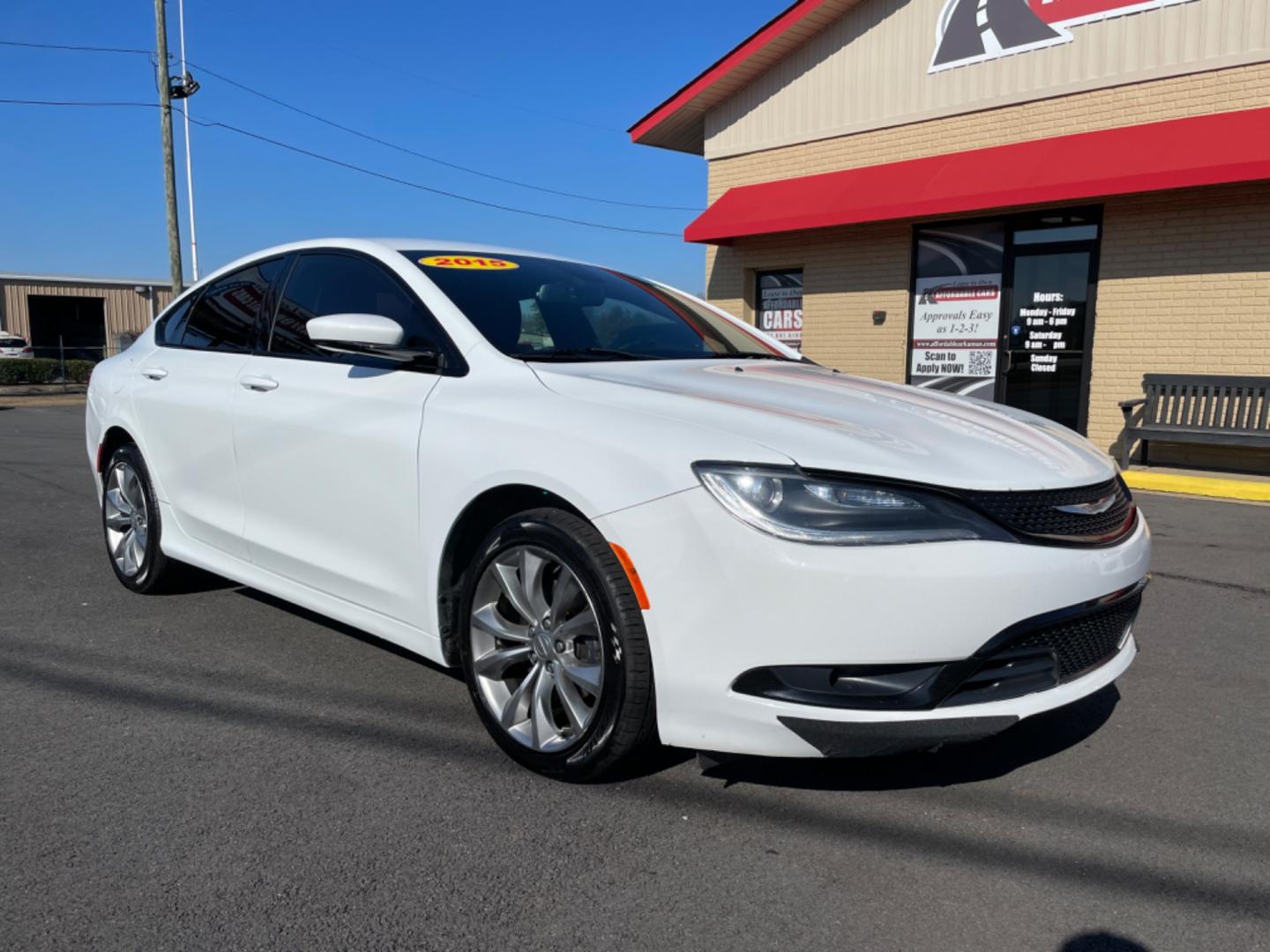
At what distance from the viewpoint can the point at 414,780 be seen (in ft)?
9.22

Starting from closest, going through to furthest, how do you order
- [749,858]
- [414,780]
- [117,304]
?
1. [749,858]
2. [414,780]
3. [117,304]

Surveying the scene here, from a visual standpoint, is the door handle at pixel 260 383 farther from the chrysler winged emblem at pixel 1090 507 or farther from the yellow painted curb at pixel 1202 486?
the yellow painted curb at pixel 1202 486

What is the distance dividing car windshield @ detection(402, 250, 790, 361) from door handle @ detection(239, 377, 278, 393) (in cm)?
74

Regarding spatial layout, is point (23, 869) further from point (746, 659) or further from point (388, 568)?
point (746, 659)

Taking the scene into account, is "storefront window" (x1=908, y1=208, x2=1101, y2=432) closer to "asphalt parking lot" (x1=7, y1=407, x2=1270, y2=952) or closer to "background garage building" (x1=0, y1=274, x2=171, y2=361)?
"asphalt parking lot" (x1=7, y1=407, x2=1270, y2=952)

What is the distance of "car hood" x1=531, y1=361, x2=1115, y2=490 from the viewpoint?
241 cm

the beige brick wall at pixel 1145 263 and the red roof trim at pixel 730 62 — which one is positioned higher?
the red roof trim at pixel 730 62

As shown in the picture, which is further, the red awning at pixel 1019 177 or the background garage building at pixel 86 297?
the background garage building at pixel 86 297

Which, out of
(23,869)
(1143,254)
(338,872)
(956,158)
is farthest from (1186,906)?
(956,158)

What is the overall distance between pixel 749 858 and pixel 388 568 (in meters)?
1.46

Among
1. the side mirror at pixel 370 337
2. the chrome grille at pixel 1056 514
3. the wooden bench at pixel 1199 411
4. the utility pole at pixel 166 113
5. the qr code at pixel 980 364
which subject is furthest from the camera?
the utility pole at pixel 166 113

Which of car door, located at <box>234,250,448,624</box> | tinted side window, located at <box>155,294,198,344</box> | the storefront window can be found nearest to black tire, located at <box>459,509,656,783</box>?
car door, located at <box>234,250,448,624</box>

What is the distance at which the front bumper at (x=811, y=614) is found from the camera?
2.27 m

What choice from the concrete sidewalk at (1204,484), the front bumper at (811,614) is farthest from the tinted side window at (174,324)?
the concrete sidewalk at (1204,484)
